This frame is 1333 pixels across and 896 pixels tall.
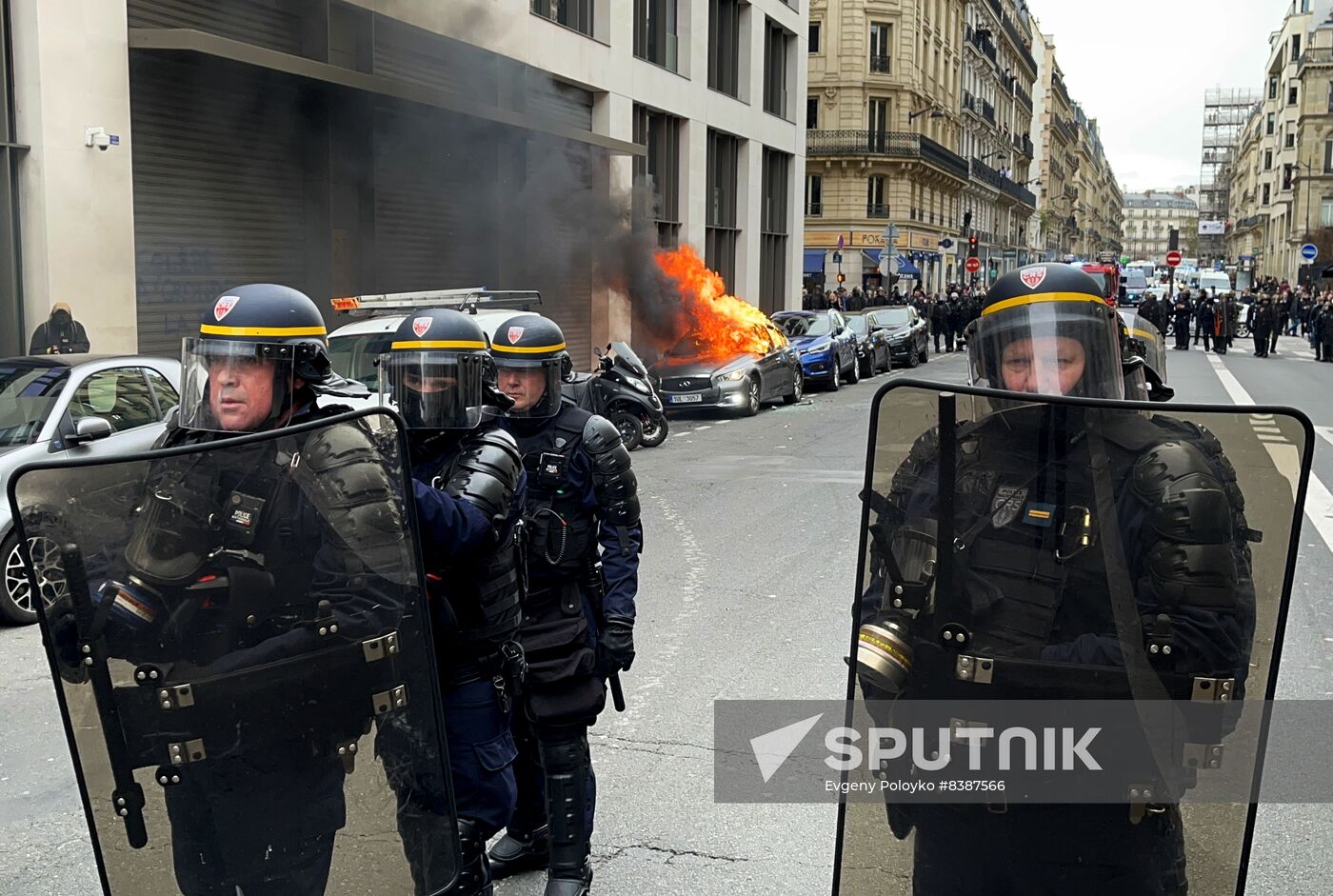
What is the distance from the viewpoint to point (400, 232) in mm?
19688

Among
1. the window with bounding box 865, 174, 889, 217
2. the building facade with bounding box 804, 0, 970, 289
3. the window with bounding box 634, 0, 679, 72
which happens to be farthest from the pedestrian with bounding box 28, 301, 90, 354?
the window with bounding box 865, 174, 889, 217

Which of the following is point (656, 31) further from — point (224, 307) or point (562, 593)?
point (224, 307)

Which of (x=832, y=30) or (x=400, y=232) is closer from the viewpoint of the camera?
(x=400, y=232)

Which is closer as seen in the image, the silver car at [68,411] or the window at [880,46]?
the silver car at [68,411]

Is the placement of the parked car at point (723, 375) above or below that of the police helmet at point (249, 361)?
below

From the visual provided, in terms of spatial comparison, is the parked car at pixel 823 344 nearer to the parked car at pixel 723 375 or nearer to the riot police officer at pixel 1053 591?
the parked car at pixel 723 375

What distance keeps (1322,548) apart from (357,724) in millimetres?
A: 8055

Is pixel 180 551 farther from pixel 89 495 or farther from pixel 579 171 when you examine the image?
pixel 579 171

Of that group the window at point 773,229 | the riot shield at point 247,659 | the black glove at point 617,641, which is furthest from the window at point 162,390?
the window at point 773,229

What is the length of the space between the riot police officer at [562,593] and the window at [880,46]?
55.0 m

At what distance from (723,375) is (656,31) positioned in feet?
41.0

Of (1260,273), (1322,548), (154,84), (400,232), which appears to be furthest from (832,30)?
(1260,273)

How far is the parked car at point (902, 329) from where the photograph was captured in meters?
27.8

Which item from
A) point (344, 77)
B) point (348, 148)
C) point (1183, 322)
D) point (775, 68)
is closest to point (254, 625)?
point (344, 77)
